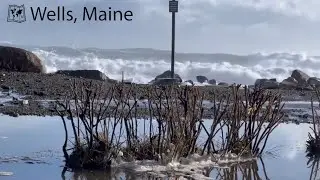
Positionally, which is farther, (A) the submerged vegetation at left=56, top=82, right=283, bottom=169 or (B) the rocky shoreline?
(B) the rocky shoreline

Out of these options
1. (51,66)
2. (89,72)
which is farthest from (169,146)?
(51,66)

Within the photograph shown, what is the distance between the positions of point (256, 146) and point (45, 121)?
15.2ft

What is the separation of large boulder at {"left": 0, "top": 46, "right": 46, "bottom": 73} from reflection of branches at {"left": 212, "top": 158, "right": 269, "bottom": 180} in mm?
13734

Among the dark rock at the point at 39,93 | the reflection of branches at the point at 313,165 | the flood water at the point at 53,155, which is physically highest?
the dark rock at the point at 39,93

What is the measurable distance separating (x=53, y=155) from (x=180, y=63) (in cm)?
3871

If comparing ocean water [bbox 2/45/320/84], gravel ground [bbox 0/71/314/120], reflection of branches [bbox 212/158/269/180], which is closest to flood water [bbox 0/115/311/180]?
reflection of branches [bbox 212/158/269/180]

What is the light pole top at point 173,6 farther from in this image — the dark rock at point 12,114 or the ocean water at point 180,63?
the dark rock at point 12,114

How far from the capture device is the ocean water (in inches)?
1645

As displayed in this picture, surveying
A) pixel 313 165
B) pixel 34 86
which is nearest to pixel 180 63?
pixel 34 86

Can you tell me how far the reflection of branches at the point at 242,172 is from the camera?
28.3 feet

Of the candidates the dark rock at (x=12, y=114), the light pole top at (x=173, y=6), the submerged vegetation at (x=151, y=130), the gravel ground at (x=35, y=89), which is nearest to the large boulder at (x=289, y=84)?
the light pole top at (x=173, y=6)

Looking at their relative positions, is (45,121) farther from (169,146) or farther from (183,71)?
(183,71)

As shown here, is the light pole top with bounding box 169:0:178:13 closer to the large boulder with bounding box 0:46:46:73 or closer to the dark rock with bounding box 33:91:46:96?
the large boulder with bounding box 0:46:46:73

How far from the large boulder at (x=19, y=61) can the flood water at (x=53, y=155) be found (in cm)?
909
